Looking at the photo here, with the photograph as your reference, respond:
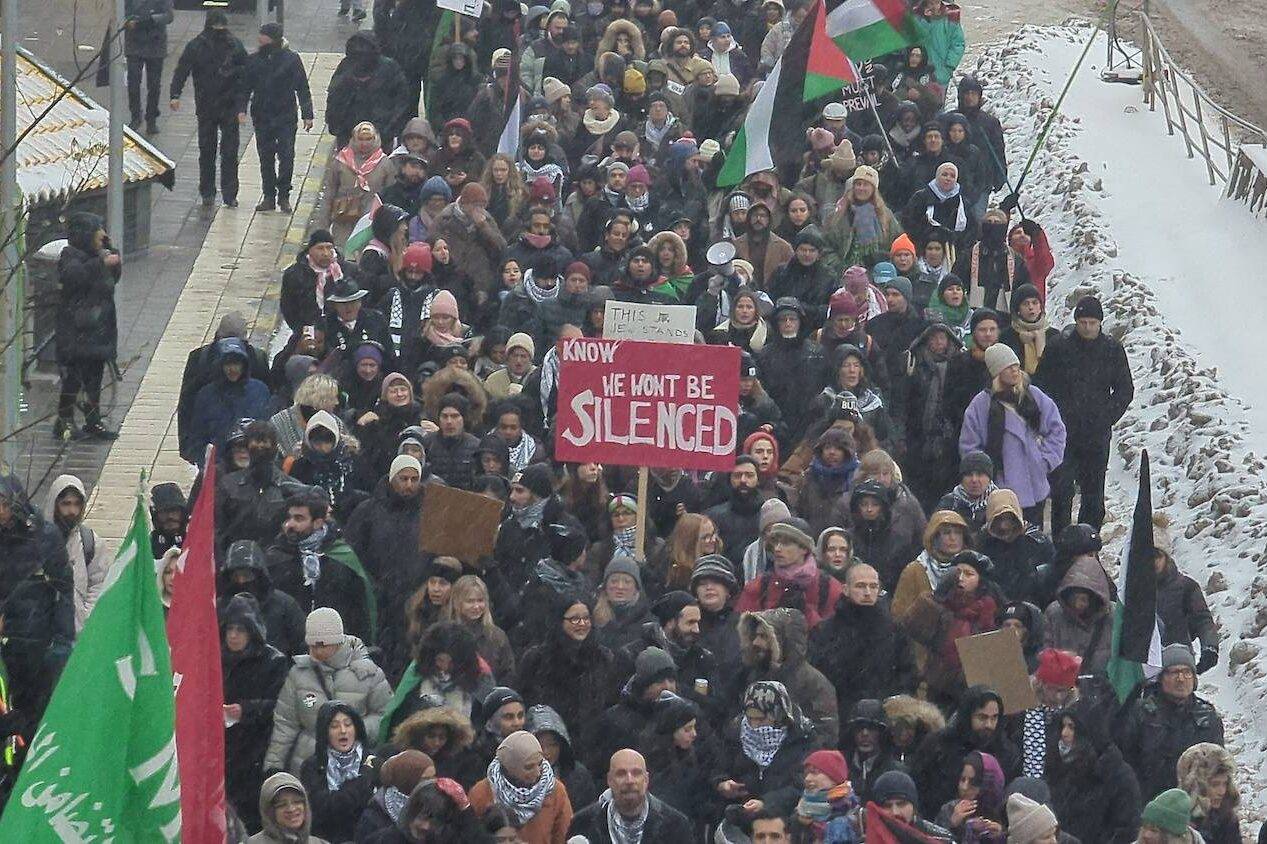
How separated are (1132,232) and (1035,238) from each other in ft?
14.7

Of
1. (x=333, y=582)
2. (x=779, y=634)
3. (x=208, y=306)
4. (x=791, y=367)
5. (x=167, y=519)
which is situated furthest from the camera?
(x=208, y=306)

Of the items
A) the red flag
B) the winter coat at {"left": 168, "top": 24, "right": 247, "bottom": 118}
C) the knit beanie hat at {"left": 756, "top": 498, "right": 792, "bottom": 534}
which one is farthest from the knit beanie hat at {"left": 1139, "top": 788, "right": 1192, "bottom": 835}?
the winter coat at {"left": 168, "top": 24, "right": 247, "bottom": 118}

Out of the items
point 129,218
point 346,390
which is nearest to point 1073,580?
point 346,390

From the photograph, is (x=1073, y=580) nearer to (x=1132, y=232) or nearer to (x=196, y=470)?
(x=196, y=470)

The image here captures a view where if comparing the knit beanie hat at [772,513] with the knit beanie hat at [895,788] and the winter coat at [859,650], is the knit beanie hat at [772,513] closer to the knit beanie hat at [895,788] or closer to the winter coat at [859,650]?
the winter coat at [859,650]

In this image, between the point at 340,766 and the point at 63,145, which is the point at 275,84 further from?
the point at 340,766

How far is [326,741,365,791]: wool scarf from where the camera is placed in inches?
438

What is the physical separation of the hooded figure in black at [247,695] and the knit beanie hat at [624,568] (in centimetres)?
161

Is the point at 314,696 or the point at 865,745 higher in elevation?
the point at 865,745

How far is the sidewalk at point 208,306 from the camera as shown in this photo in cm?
1672

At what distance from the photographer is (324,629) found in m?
11.7

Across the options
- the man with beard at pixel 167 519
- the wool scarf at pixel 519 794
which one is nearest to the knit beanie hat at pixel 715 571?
the wool scarf at pixel 519 794

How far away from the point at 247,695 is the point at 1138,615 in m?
3.87

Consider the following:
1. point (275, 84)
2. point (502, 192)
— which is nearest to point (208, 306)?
point (275, 84)
